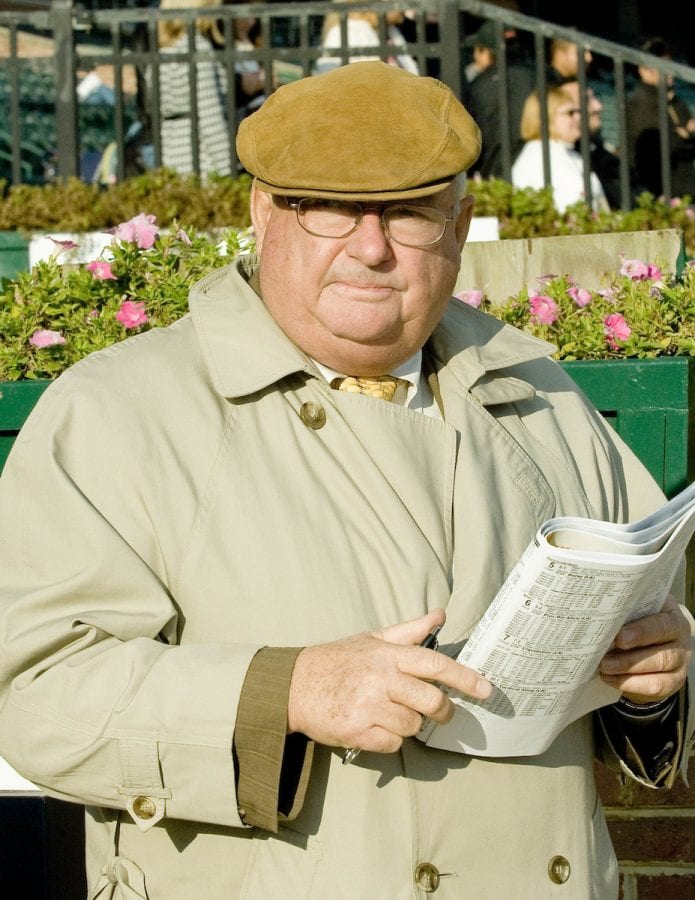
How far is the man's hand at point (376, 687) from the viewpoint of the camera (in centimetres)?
221

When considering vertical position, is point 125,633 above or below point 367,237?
below

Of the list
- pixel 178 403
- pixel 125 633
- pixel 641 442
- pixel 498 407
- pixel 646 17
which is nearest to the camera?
pixel 125 633

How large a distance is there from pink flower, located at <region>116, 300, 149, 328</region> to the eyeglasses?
109 centimetres

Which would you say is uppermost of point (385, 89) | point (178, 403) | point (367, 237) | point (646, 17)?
point (385, 89)

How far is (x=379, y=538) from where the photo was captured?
2.51 metres

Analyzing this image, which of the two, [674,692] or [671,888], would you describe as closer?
[674,692]

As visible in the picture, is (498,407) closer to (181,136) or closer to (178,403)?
(178,403)

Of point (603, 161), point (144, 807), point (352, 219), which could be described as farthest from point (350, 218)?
point (603, 161)

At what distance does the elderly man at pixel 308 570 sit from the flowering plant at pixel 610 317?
100 cm

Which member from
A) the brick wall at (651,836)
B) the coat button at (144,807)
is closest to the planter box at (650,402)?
the brick wall at (651,836)

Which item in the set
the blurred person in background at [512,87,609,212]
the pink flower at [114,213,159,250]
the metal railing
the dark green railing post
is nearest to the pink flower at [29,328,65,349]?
the pink flower at [114,213,159,250]

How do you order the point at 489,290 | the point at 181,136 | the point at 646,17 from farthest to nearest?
the point at 646,17 → the point at 181,136 → the point at 489,290

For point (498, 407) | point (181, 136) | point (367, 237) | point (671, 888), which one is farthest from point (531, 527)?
point (181, 136)

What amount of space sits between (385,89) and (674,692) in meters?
1.14
